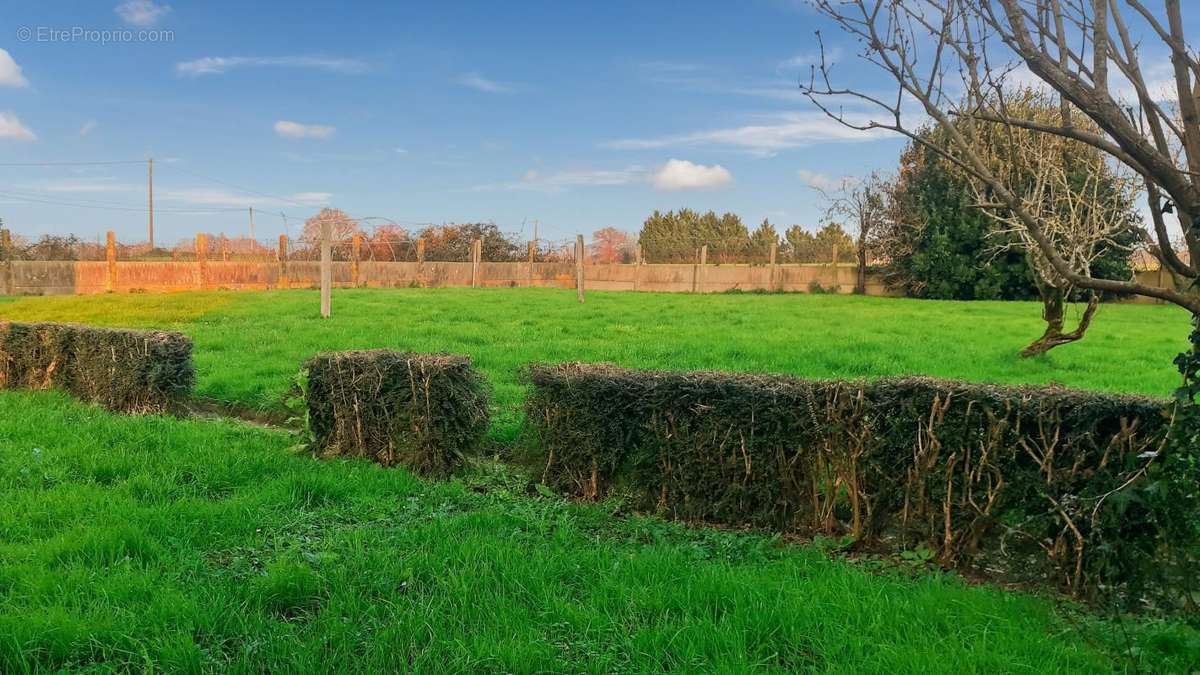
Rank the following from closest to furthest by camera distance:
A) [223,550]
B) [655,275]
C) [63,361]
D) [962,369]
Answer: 1. [223,550]
2. [63,361]
3. [962,369]
4. [655,275]

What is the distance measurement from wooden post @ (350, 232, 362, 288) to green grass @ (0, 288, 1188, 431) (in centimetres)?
810

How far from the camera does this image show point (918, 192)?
2655cm

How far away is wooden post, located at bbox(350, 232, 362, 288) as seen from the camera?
27688mm

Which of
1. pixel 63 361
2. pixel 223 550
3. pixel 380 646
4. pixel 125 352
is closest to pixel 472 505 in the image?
pixel 223 550

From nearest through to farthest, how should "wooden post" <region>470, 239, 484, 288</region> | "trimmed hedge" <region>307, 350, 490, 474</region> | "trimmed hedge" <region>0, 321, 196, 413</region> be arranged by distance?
1. "trimmed hedge" <region>307, 350, 490, 474</region>
2. "trimmed hedge" <region>0, 321, 196, 413</region>
3. "wooden post" <region>470, 239, 484, 288</region>

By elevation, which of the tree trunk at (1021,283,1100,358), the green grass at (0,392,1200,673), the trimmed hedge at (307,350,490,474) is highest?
the tree trunk at (1021,283,1100,358)

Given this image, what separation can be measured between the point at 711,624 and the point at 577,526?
1445 mm

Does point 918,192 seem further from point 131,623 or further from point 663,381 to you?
point 131,623

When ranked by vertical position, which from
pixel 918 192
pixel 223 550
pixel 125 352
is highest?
pixel 918 192

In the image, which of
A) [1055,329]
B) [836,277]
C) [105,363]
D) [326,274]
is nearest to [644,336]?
[1055,329]

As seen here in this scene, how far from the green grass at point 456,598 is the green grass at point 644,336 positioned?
2.27 m

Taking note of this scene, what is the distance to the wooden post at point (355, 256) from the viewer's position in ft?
90.8

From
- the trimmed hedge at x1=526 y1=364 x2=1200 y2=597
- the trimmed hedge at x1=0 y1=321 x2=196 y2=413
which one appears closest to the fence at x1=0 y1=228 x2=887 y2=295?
the trimmed hedge at x1=0 y1=321 x2=196 y2=413

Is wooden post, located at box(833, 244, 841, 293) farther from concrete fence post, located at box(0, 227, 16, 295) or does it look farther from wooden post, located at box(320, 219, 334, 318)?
concrete fence post, located at box(0, 227, 16, 295)
